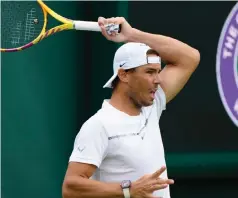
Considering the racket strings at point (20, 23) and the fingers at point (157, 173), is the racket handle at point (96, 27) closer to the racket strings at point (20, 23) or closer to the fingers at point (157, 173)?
the racket strings at point (20, 23)

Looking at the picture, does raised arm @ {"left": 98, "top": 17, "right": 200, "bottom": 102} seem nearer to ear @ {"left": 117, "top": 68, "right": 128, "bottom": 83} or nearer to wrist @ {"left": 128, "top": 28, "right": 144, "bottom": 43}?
wrist @ {"left": 128, "top": 28, "right": 144, "bottom": 43}

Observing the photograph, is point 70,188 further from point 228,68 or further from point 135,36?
point 228,68

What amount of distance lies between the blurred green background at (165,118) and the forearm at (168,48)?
4.55 ft

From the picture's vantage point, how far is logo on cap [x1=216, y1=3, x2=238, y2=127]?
6496 millimetres

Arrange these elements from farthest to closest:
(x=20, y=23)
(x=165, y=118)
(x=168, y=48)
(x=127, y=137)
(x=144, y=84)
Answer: (x=165, y=118) → (x=20, y=23) → (x=168, y=48) → (x=144, y=84) → (x=127, y=137)

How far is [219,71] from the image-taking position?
6520mm

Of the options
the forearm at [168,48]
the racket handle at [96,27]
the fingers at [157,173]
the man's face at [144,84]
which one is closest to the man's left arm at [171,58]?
the forearm at [168,48]

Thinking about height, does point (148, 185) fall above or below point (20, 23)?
below

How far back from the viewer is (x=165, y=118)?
647 cm

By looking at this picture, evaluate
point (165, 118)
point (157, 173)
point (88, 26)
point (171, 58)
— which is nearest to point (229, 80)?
point (165, 118)

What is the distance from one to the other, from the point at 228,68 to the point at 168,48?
158cm

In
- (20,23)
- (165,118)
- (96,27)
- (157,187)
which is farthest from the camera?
(165,118)

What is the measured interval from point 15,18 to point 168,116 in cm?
139

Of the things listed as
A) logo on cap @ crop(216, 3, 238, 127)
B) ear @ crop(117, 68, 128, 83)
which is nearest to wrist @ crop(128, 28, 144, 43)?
ear @ crop(117, 68, 128, 83)
